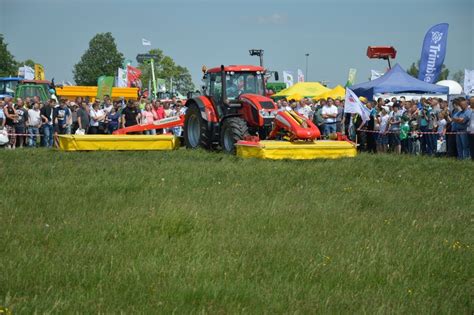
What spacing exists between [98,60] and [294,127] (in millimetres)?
100029

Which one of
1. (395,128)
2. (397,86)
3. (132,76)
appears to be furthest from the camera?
(132,76)

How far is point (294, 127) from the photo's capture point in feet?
52.6

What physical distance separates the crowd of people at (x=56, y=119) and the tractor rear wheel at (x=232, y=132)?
522cm

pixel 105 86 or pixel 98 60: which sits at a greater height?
pixel 98 60

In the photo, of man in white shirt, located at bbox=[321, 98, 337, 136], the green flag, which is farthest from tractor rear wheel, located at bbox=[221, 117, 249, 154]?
the green flag

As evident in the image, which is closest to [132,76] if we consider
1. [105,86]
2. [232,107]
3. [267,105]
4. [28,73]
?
[28,73]

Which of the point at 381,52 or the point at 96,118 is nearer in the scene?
the point at 96,118

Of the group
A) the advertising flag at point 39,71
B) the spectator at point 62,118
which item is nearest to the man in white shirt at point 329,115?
the spectator at point 62,118

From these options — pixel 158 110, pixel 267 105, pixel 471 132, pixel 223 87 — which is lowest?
pixel 471 132

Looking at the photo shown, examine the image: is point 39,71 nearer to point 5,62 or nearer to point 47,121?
point 47,121

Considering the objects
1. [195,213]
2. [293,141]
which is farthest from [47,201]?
[293,141]

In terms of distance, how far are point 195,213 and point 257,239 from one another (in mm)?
1224

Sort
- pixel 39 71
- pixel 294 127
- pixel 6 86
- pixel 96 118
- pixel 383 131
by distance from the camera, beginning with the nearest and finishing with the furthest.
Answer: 1. pixel 294 127
2. pixel 383 131
3. pixel 96 118
4. pixel 6 86
5. pixel 39 71

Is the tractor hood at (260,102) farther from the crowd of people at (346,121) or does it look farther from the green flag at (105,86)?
the green flag at (105,86)
